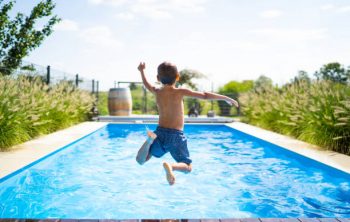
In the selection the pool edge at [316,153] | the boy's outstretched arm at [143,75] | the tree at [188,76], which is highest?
the tree at [188,76]

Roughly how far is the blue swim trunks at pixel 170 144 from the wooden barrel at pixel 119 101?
482 inches

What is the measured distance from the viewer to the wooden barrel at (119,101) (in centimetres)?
1555

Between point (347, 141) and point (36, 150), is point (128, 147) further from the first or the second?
point (347, 141)

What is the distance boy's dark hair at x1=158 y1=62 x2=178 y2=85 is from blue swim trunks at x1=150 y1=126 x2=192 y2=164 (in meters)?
0.44

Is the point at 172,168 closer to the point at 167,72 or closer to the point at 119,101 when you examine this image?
the point at 167,72

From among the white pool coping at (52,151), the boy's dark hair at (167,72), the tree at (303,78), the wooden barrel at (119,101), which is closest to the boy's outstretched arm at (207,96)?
the boy's dark hair at (167,72)

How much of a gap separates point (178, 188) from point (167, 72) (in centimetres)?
226

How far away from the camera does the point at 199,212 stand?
405 cm

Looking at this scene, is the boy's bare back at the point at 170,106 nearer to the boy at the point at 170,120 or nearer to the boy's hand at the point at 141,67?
the boy at the point at 170,120

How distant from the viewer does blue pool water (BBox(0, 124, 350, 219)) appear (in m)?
4.05

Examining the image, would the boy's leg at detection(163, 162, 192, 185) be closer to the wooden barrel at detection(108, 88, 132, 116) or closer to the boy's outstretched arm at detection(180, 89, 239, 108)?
the boy's outstretched arm at detection(180, 89, 239, 108)

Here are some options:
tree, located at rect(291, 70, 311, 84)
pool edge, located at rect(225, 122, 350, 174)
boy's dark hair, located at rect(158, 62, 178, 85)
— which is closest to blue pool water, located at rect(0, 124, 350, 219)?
pool edge, located at rect(225, 122, 350, 174)

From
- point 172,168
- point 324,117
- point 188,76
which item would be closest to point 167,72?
point 172,168

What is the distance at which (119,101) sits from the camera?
51.4 feet
